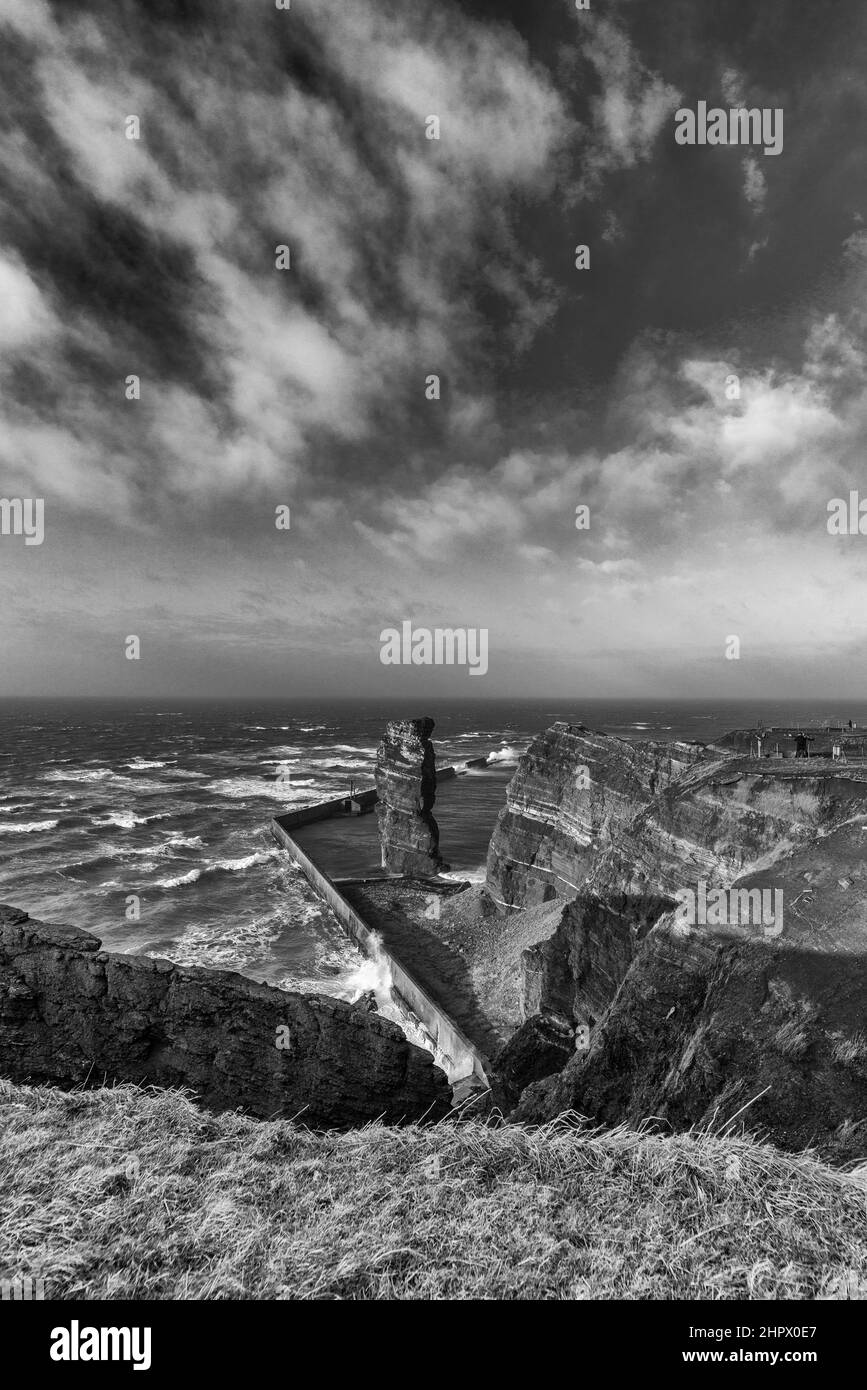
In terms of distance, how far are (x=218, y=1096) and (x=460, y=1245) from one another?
627 centimetres

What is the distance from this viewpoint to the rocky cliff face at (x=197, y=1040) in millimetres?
9211

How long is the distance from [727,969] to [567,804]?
2059cm

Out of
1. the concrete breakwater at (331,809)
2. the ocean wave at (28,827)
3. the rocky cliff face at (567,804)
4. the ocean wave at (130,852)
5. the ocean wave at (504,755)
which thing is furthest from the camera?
the ocean wave at (504,755)

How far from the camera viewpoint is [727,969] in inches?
366

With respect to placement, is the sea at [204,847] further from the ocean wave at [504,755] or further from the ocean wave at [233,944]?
the ocean wave at [504,755]

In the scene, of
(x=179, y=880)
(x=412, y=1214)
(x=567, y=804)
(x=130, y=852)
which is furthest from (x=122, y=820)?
(x=412, y=1214)

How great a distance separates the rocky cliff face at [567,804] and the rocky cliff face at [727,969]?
9.76 meters

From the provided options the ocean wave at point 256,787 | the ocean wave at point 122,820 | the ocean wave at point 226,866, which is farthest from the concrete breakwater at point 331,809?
the ocean wave at point 122,820

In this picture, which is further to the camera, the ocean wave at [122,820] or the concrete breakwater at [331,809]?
the ocean wave at [122,820]

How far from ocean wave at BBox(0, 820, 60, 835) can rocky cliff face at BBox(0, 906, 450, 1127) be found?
5256 centimetres

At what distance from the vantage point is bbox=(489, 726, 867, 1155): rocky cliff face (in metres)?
7.61

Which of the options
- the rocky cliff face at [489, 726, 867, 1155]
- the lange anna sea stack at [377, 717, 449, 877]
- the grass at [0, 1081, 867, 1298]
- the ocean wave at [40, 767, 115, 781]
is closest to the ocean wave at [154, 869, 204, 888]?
the lange anna sea stack at [377, 717, 449, 877]

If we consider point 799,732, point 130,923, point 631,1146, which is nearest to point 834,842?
point 631,1146

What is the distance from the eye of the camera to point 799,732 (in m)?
26.9
